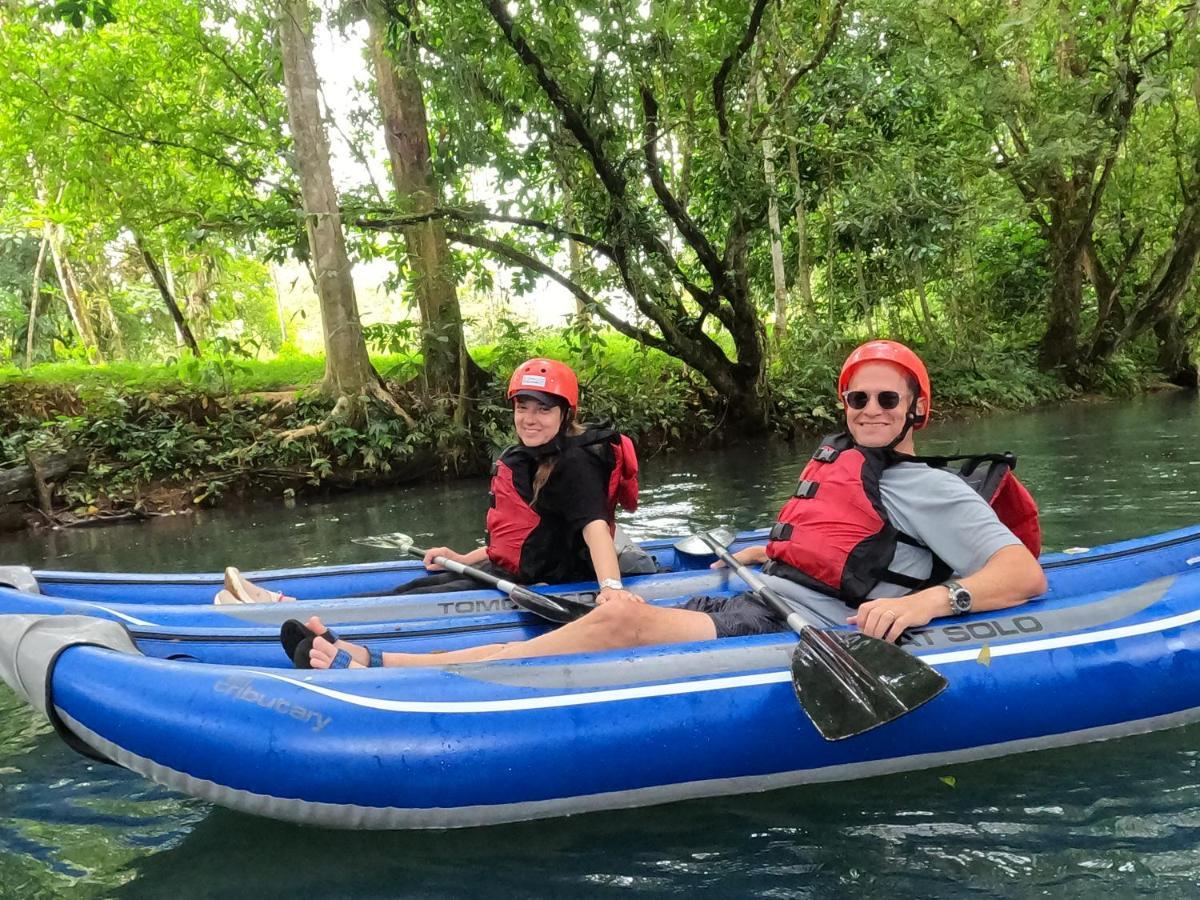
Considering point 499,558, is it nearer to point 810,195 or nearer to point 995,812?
point 995,812

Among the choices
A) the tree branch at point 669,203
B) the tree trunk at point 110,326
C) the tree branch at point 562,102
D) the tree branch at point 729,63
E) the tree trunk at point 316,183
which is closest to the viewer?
the tree branch at point 562,102

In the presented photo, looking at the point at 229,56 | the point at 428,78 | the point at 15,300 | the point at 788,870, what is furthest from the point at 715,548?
the point at 15,300

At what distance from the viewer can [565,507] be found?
3154 millimetres

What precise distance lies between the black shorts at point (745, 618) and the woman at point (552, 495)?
14.2 inches

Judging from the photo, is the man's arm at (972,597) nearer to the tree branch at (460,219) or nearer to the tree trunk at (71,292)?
the tree branch at (460,219)

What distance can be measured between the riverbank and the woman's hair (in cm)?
612

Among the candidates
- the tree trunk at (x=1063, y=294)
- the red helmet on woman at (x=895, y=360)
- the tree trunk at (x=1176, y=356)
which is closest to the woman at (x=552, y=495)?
the red helmet on woman at (x=895, y=360)

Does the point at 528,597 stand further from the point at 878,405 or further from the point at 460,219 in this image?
the point at 460,219

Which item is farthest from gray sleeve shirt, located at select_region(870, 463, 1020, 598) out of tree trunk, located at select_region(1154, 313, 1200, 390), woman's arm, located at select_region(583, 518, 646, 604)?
tree trunk, located at select_region(1154, 313, 1200, 390)

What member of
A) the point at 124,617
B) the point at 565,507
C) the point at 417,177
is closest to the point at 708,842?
the point at 565,507

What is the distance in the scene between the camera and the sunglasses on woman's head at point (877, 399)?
8.44 feet

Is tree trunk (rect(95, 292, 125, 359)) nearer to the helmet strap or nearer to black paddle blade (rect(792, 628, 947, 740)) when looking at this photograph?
the helmet strap

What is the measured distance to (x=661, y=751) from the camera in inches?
84.8

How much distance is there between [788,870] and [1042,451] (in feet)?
24.7
